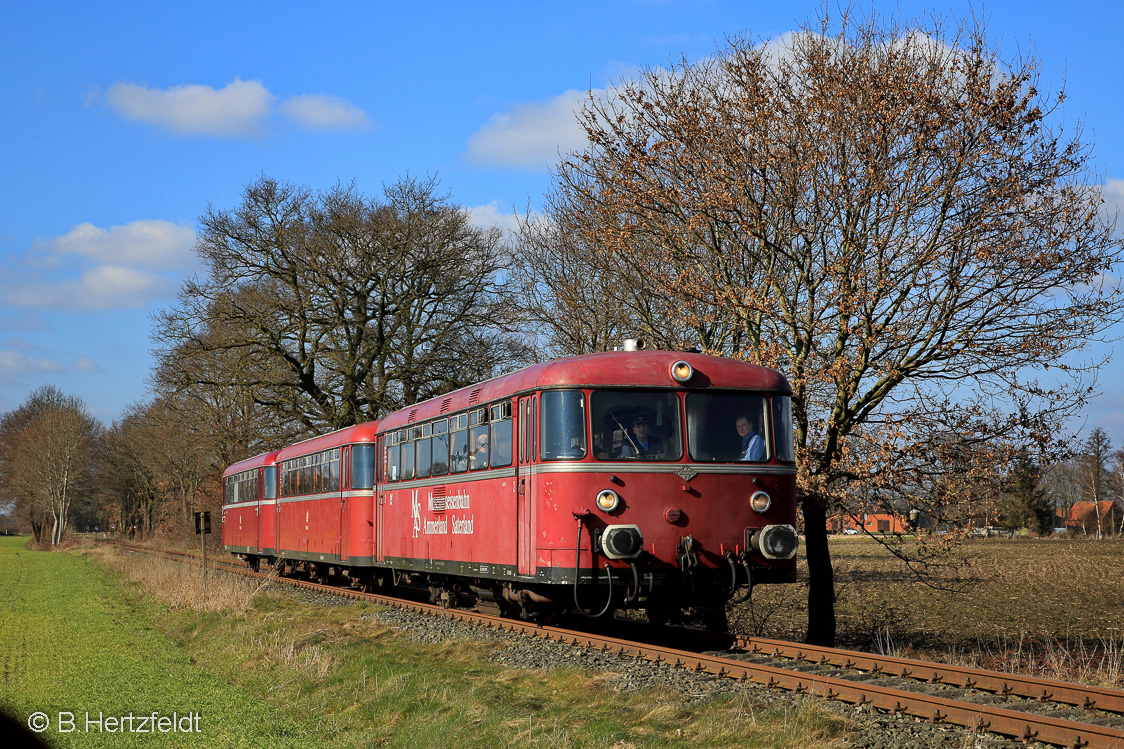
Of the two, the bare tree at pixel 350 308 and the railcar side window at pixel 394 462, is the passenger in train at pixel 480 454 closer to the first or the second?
the railcar side window at pixel 394 462

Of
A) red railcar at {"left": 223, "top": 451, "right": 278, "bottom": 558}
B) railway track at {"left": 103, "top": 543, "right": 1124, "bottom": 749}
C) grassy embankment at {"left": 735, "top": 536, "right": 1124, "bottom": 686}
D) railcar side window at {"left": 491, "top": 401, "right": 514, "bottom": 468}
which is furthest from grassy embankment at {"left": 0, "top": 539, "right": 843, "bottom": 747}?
red railcar at {"left": 223, "top": 451, "right": 278, "bottom": 558}

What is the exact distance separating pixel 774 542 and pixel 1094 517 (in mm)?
83982

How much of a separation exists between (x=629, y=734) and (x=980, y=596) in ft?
76.5

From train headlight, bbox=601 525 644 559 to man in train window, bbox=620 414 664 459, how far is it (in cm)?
85

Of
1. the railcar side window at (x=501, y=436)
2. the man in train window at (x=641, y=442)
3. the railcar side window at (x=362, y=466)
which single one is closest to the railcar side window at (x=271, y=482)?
the railcar side window at (x=362, y=466)

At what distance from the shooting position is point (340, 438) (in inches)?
802

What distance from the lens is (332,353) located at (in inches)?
1286

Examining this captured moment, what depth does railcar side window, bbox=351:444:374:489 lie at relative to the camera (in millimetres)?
19100

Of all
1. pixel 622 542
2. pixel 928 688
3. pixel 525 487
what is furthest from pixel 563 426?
pixel 928 688

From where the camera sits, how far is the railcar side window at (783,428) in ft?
38.8

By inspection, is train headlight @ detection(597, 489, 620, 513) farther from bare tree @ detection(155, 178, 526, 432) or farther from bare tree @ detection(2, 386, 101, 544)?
bare tree @ detection(2, 386, 101, 544)

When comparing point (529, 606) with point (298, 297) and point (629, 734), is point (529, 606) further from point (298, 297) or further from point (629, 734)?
point (298, 297)

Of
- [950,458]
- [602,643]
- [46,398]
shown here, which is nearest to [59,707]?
[602,643]

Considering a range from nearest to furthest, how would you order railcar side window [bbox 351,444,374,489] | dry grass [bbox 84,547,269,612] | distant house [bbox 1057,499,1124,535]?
dry grass [bbox 84,547,269,612]
railcar side window [bbox 351,444,374,489]
distant house [bbox 1057,499,1124,535]
